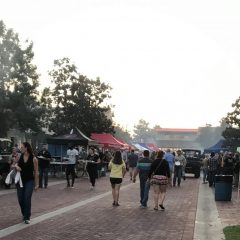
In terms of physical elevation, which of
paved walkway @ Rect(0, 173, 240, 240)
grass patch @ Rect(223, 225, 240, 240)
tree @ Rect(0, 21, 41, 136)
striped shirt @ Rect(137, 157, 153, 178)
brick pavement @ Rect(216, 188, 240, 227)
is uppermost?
tree @ Rect(0, 21, 41, 136)

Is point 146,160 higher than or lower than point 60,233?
higher

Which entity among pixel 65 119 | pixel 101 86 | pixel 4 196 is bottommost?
pixel 4 196

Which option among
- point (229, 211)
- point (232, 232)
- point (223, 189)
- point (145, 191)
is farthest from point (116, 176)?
point (232, 232)

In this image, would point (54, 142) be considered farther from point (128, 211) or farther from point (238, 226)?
point (238, 226)

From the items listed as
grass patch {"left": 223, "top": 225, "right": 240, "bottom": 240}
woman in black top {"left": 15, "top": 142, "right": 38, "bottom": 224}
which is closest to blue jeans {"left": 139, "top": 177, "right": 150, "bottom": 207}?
grass patch {"left": 223, "top": 225, "right": 240, "bottom": 240}

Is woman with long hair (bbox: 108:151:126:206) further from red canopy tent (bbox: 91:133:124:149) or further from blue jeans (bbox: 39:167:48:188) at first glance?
red canopy tent (bbox: 91:133:124:149)

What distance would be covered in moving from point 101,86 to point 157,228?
36.9 meters

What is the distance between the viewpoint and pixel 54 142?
2983 centimetres

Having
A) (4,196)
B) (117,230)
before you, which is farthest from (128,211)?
(4,196)

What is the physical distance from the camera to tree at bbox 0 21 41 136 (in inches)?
1629

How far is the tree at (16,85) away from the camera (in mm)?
41375

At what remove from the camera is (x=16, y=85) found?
Answer: 1670 inches

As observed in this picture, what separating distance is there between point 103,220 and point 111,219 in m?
0.28

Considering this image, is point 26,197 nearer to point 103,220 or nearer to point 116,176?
point 103,220
